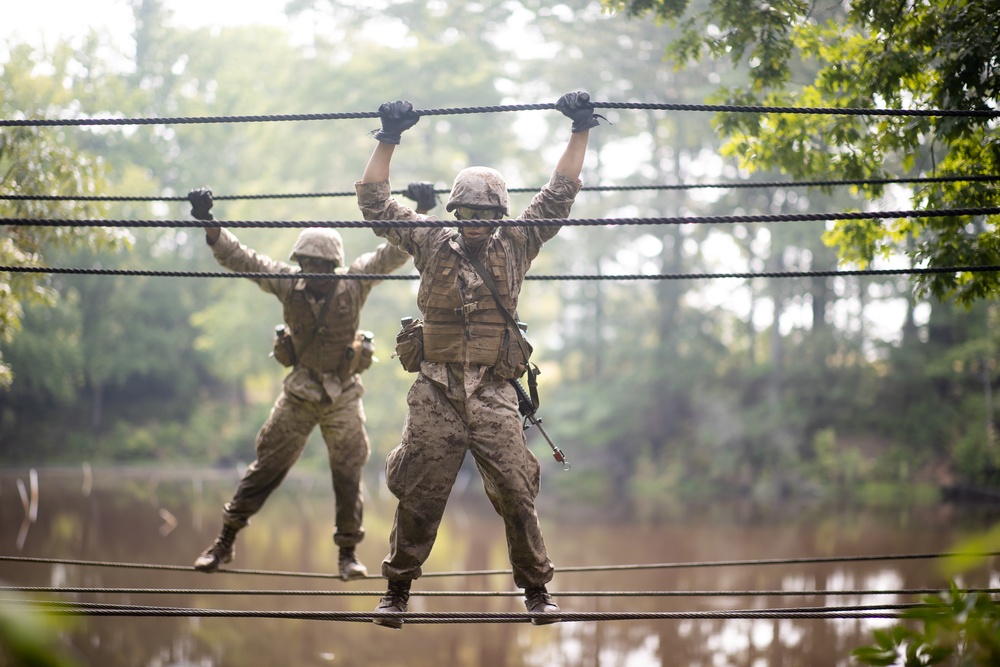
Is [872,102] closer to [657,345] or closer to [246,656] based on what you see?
[246,656]

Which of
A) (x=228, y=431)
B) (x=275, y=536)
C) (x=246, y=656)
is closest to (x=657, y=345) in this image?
(x=275, y=536)

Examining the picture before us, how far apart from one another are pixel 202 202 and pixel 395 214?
1215mm

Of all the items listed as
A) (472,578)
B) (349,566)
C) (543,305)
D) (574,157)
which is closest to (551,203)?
(574,157)

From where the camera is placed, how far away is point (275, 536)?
17.4 m

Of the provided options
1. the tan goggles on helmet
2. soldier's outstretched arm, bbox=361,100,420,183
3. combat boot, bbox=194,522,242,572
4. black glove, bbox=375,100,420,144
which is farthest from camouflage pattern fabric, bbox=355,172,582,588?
combat boot, bbox=194,522,242,572

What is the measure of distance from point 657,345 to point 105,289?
1676 cm

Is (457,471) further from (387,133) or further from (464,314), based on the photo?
(387,133)

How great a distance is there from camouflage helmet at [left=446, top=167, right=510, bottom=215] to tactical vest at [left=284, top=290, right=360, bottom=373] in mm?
1678

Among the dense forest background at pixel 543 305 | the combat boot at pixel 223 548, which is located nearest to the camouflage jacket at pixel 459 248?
the combat boot at pixel 223 548

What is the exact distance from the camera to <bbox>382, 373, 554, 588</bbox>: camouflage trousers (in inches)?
169

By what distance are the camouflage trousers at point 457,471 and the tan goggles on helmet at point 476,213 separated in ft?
2.55

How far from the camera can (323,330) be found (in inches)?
232

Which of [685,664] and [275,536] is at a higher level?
[275,536]

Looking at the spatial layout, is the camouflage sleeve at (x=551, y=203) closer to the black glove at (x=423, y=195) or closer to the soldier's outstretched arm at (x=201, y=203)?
the black glove at (x=423, y=195)
